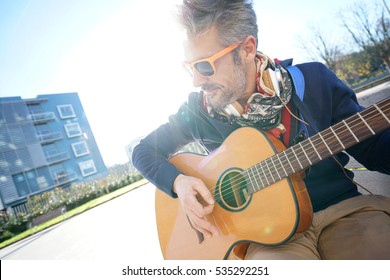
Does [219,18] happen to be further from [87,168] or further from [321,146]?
[87,168]

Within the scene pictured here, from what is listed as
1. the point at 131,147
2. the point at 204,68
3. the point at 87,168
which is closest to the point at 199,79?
the point at 204,68

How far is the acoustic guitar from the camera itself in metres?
0.80

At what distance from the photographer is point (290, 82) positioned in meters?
1.04

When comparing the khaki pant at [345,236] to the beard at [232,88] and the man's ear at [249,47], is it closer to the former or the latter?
the beard at [232,88]

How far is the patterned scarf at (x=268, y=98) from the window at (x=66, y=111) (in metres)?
24.2

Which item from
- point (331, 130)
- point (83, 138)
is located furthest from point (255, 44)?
point (83, 138)

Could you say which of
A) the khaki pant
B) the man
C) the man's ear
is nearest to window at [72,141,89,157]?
the man

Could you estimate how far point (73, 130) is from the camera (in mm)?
22328

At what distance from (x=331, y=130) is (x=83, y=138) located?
81.4ft

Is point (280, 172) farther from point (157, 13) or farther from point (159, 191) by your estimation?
point (157, 13)

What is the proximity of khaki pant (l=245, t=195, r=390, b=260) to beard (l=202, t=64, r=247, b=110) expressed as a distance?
654mm

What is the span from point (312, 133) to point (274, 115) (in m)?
0.18

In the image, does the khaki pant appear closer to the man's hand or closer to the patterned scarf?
the man's hand

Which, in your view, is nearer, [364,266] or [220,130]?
[364,266]
